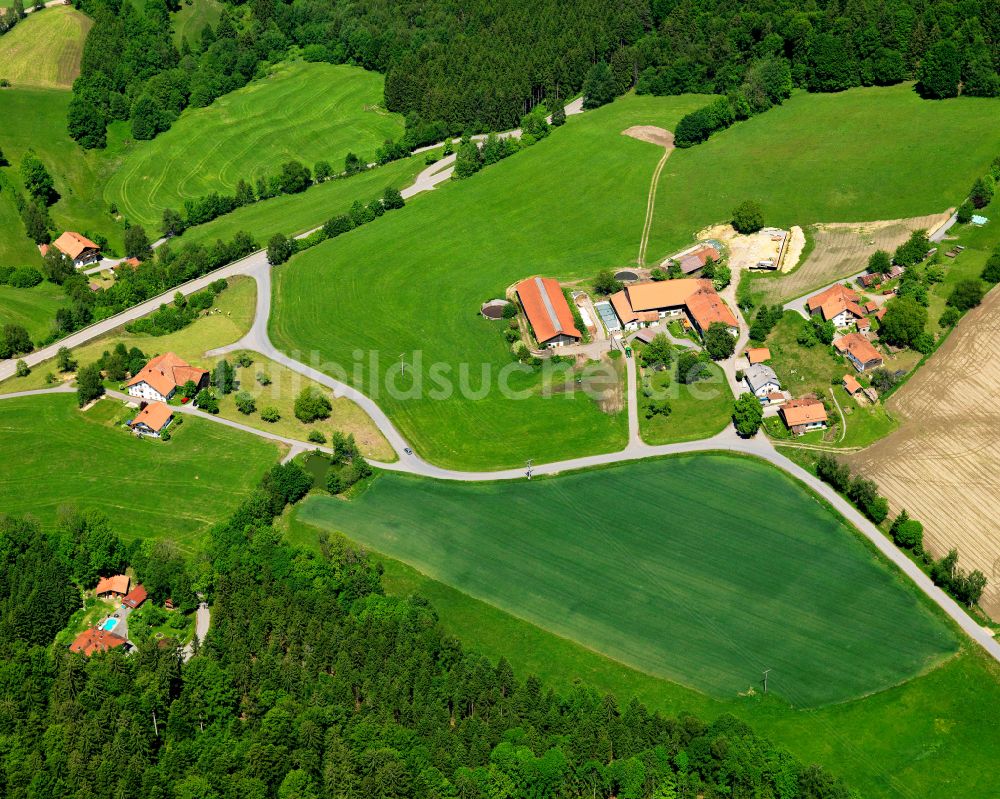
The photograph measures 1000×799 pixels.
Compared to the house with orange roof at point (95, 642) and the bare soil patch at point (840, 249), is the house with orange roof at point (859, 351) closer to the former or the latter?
the bare soil patch at point (840, 249)

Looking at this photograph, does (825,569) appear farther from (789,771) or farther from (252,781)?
(252,781)

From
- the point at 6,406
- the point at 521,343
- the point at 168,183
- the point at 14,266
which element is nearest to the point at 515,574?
the point at 521,343

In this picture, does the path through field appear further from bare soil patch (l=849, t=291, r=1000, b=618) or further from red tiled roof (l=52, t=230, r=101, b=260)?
red tiled roof (l=52, t=230, r=101, b=260)

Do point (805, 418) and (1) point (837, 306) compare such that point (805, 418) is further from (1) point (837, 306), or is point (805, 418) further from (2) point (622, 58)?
(2) point (622, 58)

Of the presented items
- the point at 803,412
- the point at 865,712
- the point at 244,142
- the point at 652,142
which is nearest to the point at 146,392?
the point at 803,412

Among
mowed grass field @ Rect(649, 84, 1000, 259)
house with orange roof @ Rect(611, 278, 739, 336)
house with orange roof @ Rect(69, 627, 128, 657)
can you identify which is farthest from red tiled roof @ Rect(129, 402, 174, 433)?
mowed grass field @ Rect(649, 84, 1000, 259)

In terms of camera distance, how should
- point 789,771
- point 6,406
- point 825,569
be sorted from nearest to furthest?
point 789,771, point 825,569, point 6,406

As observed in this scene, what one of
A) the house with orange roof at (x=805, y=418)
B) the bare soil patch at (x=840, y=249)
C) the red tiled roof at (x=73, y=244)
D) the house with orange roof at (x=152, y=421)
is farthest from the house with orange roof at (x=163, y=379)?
the bare soil patch at (x=840, y=249)
